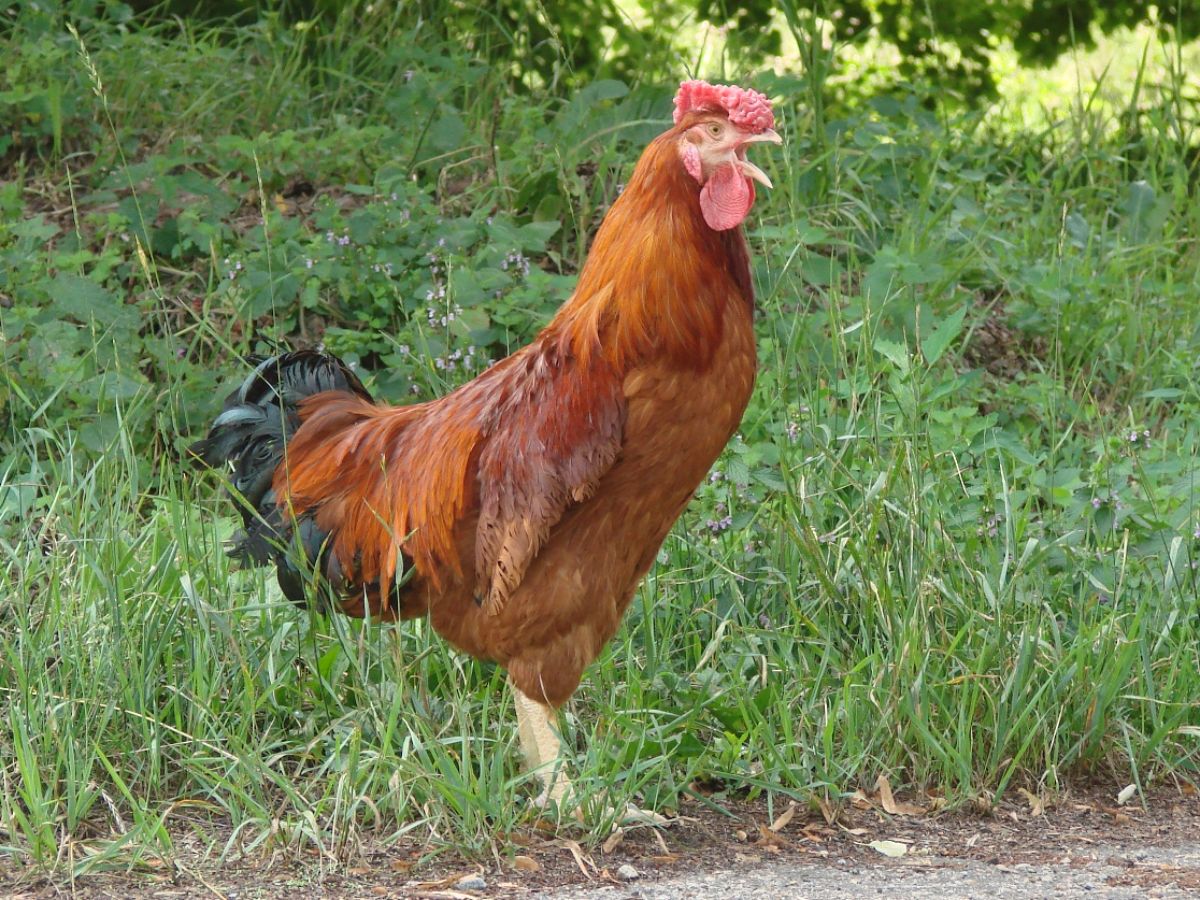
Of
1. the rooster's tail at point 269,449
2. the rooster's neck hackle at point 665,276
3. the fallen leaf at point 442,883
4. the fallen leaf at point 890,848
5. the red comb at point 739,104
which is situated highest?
the red comb at point 739,104

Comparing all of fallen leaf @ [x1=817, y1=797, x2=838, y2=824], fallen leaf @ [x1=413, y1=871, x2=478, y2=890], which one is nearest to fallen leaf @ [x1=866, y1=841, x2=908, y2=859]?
fallen leaf @ [x1=817, y1=797, x2=838, y2=824]

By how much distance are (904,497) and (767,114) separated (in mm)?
1426

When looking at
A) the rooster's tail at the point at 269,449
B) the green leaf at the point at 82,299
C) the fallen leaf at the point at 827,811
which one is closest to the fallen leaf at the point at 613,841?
the fallen leaf at the point at 827,811

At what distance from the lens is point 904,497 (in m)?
4.43

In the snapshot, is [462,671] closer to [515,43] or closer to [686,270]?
[686,270]

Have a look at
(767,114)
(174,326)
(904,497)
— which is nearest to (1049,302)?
(904,497)

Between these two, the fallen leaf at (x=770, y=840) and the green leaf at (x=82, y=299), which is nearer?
the fallen leaf at (x=770, y=840)

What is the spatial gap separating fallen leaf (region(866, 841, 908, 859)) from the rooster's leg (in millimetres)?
781

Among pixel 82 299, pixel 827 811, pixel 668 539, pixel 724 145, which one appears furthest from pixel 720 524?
pixel 82 299

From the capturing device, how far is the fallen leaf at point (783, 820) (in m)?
3.84

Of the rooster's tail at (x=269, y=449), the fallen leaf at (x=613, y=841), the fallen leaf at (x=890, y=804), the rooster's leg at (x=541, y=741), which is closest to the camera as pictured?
the fallen leaf at (x=613, y=841)

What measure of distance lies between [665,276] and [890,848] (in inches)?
59.6

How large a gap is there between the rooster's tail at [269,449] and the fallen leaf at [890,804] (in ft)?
5.25

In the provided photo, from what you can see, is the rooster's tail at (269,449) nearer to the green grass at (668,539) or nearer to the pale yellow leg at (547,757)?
the green grass at (668,539)
